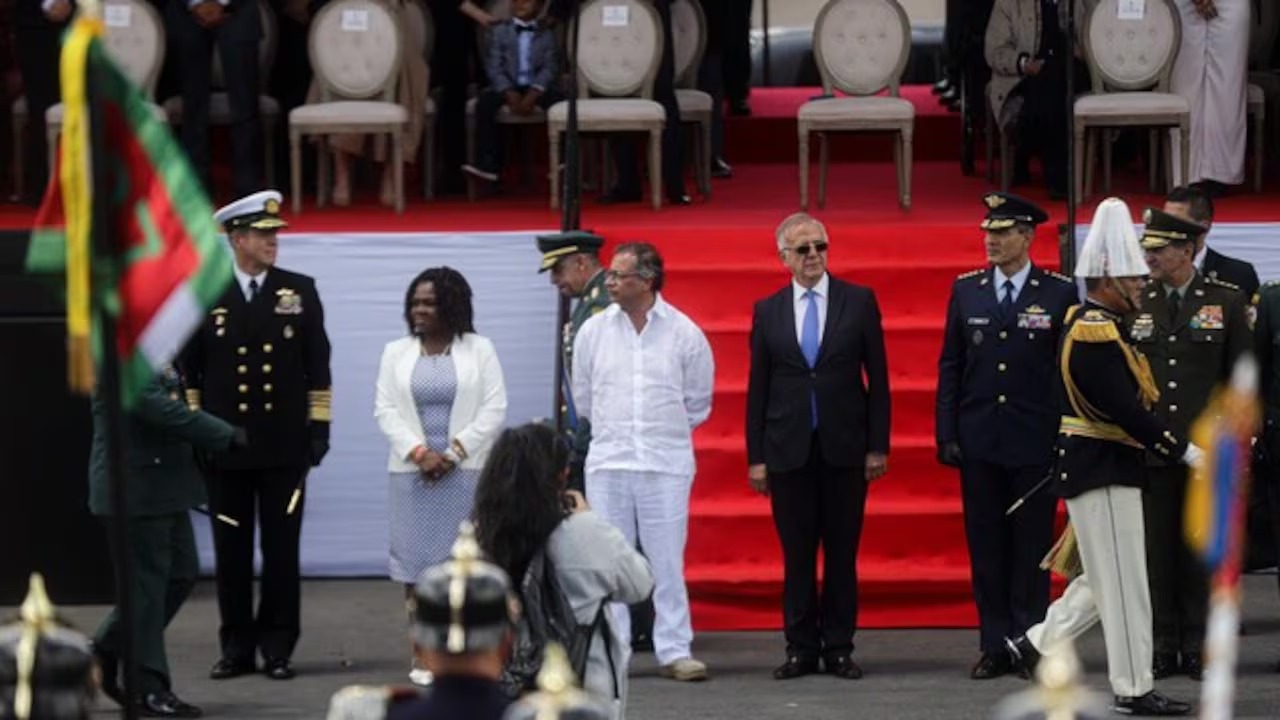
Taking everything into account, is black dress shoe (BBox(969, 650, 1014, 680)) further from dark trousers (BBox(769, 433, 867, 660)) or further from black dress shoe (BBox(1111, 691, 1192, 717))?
black dress shoe (BBox(1111, 691, 1192, 717))

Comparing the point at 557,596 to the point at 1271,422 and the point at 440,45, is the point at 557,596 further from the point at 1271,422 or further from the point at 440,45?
the point at 440,45

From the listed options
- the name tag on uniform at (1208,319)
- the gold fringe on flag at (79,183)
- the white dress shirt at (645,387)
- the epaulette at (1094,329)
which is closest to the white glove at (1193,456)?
the name tag on uniform at (1208,319)

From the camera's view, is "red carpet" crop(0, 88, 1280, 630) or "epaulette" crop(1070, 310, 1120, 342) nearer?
"epaulette" crop(1070, 310, 1120, 342)

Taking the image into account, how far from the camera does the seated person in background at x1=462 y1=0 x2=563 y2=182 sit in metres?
16.1

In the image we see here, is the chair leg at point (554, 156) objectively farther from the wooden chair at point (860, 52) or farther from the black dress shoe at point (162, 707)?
the black dress shoe at point (162, 707)

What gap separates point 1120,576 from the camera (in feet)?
35.0

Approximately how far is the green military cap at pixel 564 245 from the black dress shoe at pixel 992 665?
2466mm

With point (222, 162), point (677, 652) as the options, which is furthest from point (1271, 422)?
point (222, 162)

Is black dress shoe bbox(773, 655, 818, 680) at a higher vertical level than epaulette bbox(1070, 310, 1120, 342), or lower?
lower

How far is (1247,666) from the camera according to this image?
11.6 metres

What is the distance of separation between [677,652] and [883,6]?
536 centimetres

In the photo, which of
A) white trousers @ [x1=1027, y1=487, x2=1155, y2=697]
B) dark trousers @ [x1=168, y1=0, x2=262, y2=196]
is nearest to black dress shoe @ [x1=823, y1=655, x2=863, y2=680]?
white trousers @ [x1=1027, y1=487, x2=1155, y2=697]

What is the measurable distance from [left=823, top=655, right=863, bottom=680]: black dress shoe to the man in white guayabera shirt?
54 cm

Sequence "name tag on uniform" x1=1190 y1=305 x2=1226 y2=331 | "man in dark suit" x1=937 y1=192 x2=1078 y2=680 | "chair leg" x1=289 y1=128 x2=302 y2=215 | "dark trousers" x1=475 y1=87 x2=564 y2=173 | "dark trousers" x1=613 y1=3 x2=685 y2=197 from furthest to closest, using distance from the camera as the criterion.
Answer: "dark trousers" x1=475 y1=87 x2=564 y2=173 → "dark trousers" x1=613 y1=3 x2=685 y2=197 → "chair leg" x1=289 y1=128 x2=302 y2=215 → "man in dark suit" x1=937 y1=192 x2=1078 y2=680 → "name tag on uniform" x1=1190 y1=305 x2=1226 y2=331
